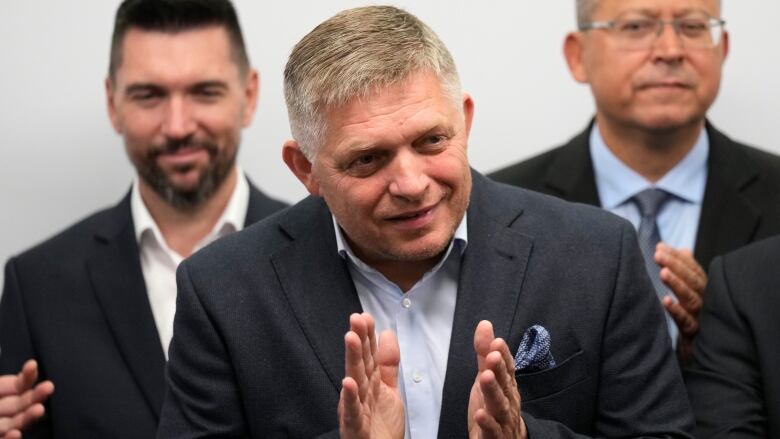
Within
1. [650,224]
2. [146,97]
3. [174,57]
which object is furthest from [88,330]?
[650,224]

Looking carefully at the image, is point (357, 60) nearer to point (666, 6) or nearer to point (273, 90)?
point (666, 6)

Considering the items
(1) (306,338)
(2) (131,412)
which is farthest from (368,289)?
(2) (131,412)

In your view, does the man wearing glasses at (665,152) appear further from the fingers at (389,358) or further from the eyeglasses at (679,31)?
the fingers at (389,358)

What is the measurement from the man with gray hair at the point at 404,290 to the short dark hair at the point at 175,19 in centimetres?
107

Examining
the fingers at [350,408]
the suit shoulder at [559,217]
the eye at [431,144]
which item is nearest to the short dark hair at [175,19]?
the suit shoulder at [559,217]

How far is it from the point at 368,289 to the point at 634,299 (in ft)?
1.68

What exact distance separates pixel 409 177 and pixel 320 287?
34 centimetres

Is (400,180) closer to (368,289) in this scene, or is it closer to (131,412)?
(368,289)

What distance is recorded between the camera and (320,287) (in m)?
2.71

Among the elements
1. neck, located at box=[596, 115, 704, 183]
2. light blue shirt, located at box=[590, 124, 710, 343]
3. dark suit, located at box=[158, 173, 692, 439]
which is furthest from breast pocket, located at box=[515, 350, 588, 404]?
neck, located at box=[596, 115, 704, 183]

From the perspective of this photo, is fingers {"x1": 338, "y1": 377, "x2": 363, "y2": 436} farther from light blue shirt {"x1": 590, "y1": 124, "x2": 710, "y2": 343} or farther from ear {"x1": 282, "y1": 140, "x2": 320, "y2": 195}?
light blue shirt {"x1": 590, "y1": 124, "x2": 710, "y2": 343}

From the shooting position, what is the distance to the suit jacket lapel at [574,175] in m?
3.59

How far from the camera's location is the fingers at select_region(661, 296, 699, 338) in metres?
3.10

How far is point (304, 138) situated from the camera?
2.66m
